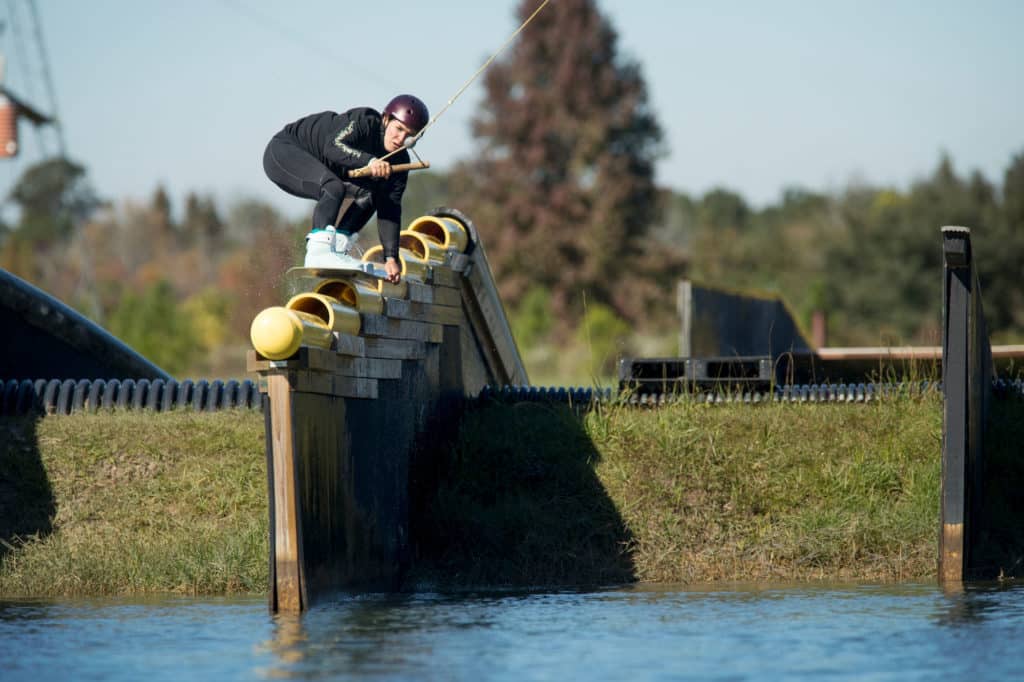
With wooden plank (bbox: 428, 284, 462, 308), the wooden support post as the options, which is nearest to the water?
the wooden support post

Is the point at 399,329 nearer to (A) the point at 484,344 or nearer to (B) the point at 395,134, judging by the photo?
(B) the point at 395,134

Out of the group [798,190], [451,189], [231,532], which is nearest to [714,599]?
[231,532]

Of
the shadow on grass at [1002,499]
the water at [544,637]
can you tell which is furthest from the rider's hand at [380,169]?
the shadow on grass at [1002,499]

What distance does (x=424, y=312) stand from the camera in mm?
11094

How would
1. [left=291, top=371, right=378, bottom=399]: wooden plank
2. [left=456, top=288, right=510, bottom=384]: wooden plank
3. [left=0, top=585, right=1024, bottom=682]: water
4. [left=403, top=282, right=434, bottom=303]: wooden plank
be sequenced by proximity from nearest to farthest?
[left=0, top=585, right=1024, bottom=682]: water → [left=291, top=371, right=378, bottom=399]: wooden plank → [left=403, top=282, right=434, bottom=303]: wooden plank → [left=456, top=288, right=510, bottom=384]: wooden plank

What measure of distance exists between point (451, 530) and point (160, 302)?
149 feet

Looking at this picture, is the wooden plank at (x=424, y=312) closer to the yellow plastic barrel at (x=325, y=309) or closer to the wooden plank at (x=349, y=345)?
the wooden plank at (x=349, y=345)

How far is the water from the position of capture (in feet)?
22.3

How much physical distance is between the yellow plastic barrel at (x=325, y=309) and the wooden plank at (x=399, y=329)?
36 cm

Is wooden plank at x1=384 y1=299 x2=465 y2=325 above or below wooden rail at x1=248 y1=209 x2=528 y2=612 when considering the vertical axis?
above

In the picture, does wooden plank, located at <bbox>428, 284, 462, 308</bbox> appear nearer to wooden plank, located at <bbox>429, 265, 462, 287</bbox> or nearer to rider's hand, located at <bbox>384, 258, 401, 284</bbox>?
wooden plank, located at <bbox>429, 265, 462, 287</bbox>

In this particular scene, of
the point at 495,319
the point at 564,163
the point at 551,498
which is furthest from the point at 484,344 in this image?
the point at 564,163

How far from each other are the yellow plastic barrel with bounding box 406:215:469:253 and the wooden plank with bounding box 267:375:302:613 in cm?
336

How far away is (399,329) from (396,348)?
13cm
